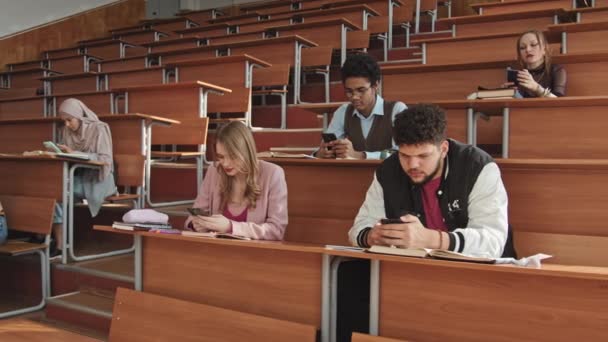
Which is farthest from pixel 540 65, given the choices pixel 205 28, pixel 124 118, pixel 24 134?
pixel 205 28

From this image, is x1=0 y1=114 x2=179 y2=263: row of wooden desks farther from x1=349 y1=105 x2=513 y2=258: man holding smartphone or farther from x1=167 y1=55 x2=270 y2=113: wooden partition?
x1=349 y1=105 x2=513 y2=258: man holding smartphone

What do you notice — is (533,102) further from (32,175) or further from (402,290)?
(32,175)

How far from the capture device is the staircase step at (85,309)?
167cm

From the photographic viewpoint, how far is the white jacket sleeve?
97 centimetres

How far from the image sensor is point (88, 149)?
2166 millimetres

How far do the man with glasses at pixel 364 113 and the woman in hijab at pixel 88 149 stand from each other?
81 centimetres

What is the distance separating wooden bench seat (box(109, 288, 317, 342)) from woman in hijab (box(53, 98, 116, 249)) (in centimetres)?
90

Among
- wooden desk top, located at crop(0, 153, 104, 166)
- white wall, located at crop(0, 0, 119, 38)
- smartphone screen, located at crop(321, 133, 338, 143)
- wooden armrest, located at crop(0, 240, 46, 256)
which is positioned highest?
white wall, located at crop(0, 0, 119, 38)

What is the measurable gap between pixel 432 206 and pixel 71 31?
4.71 m

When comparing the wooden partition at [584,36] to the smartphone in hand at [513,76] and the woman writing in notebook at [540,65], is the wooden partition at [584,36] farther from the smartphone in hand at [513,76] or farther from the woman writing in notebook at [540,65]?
the smartphone in hand at [513,76]

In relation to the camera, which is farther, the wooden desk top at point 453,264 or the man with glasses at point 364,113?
the man with glasses at point 364,113

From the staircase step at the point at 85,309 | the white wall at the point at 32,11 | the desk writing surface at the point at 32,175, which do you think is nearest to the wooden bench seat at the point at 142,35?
the white wall at the point at 32,11

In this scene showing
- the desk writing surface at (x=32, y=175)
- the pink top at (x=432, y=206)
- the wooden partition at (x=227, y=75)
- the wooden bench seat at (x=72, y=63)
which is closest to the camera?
the pink top at (x=432, y=206)

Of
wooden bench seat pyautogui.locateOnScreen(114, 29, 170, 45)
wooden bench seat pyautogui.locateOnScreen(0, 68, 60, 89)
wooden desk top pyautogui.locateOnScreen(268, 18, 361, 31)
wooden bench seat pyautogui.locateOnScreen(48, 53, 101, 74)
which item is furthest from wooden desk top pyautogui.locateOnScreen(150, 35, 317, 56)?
wooden bench seat pyautogui.locateOnScreen(114, 29, 170, 45)
